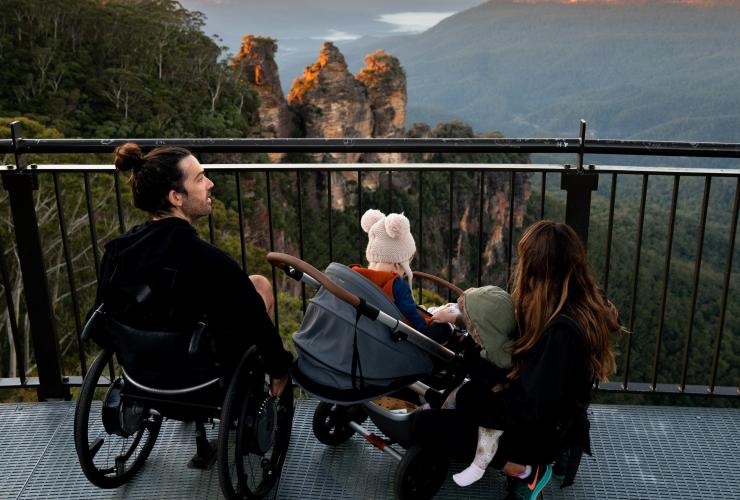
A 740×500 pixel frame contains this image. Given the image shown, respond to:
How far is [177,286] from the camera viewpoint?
77.9 inches

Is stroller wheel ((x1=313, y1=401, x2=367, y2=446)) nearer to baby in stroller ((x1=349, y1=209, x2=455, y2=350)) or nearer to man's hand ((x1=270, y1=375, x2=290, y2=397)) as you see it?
Result: man's hand ((x1=270, y1=375, x2=290, y2=397))

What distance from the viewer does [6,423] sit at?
297 cm

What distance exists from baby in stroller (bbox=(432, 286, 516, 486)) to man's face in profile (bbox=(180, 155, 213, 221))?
877 mm

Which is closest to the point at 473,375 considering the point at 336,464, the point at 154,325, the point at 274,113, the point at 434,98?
the point at 336,464

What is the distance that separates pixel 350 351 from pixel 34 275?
1.62 meters

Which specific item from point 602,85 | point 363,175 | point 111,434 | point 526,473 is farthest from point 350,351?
point 602,85

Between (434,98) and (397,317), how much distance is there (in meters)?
174

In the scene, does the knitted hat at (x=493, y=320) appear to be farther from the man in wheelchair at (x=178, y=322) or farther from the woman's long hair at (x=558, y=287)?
the man in wheelchair at (x=178, y=322)

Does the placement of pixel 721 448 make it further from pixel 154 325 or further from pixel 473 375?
pixel 154 325

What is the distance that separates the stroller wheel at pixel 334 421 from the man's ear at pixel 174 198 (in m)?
0.99

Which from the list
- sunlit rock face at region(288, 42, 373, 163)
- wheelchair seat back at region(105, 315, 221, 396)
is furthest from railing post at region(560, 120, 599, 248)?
sunlit rock face at region(288, 42, 373, 163)

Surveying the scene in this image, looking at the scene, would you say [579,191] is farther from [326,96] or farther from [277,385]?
[326,96]

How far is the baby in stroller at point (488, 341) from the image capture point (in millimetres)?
2102

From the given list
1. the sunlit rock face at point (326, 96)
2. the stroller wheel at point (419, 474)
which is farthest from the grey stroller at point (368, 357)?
the sunlit rock face at point (326, 96)
